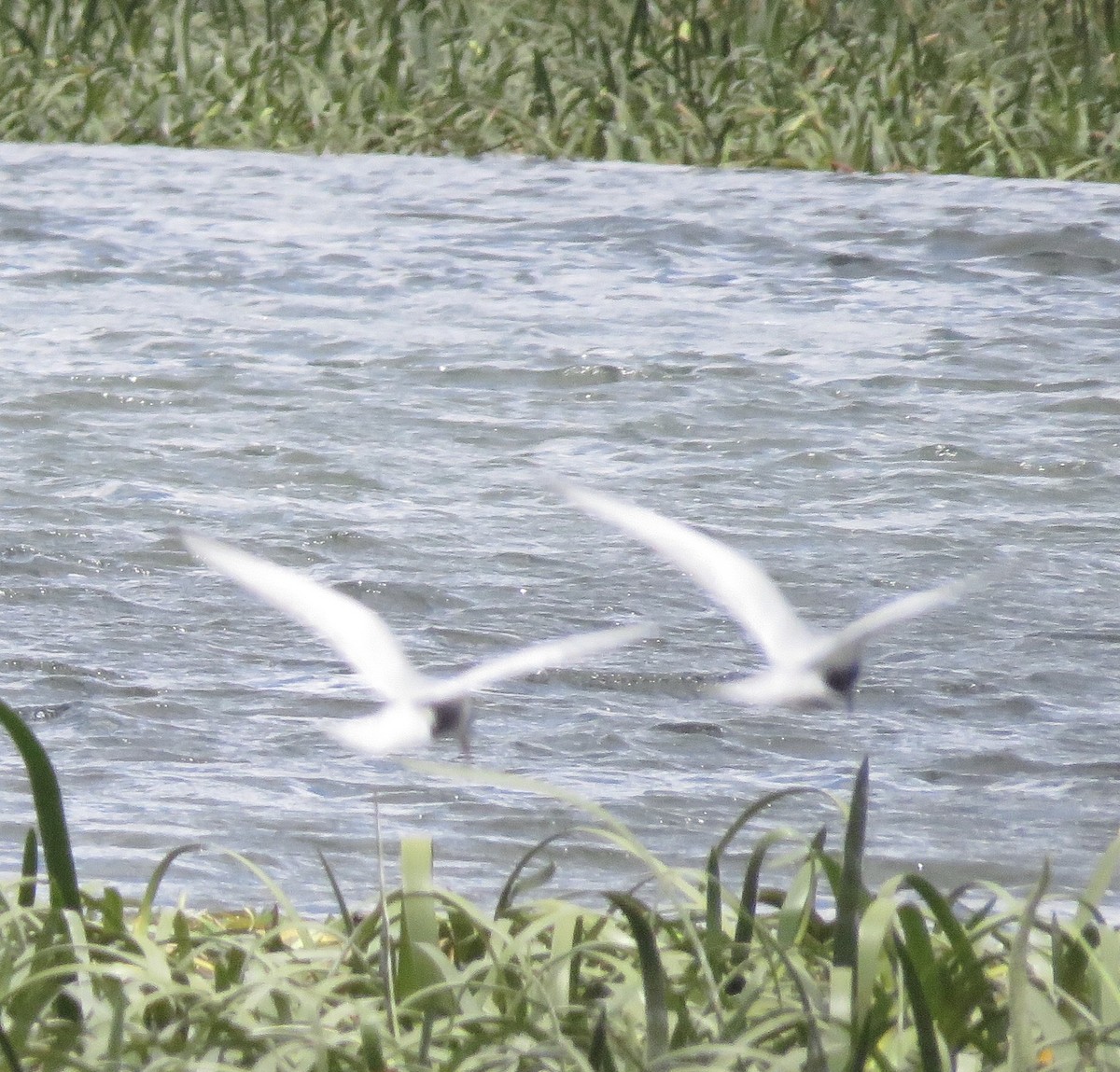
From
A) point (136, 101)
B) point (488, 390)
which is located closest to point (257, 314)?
point (488, 390)

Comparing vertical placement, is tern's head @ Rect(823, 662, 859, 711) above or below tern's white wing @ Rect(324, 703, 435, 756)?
below

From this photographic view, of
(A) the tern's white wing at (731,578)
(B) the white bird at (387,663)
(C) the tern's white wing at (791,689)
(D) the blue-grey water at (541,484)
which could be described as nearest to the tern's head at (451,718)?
(B) the white bird at (387,663)

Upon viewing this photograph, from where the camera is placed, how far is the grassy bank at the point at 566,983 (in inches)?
81.7

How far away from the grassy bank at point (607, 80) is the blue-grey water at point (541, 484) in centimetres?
52

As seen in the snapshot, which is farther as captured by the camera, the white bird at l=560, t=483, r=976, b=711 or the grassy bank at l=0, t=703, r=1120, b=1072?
the white bird at l=560, t=483, r=976, b=711

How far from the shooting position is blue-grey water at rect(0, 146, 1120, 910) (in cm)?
335

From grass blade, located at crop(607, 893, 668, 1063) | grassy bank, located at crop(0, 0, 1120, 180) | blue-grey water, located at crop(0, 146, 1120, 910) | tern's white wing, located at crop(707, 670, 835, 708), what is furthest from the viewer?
grassy bank, located at crop(0, 0, 1120, 180)

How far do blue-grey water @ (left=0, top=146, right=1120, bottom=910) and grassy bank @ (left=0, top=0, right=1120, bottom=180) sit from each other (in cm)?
52

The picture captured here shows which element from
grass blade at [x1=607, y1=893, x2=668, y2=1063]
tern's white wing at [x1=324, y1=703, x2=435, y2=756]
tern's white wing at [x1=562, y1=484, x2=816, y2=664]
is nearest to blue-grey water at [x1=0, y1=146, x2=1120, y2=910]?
tern's white wing at [x1=562, y1=484, x2=816, y2=664]

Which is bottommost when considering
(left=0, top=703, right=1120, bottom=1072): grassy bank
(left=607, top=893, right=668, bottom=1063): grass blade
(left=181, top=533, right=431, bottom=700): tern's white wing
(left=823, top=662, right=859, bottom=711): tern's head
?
(left=0, top=703, right=1120, bottom=1072): grassy bank

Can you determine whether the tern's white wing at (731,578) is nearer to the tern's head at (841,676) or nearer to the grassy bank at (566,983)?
the tern's head at (841,676)

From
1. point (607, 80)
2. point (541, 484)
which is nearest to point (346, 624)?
point (541, 484)

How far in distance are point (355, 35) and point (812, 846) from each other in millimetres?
9030

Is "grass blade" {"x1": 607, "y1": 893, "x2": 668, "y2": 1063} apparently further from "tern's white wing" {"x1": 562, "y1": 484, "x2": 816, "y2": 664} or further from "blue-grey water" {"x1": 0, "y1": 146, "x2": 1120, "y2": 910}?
"blue-grey water" {"x1": 0, "y1": 146, "x2": 1120, "y2": 910}
